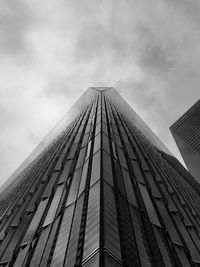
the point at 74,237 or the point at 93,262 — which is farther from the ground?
the point at 74,237

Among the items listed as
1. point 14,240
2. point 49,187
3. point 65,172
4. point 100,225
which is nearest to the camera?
point 100,225

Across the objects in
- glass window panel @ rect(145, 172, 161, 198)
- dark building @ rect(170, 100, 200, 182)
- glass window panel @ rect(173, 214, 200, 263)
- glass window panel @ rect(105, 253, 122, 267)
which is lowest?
glass window panel @ rect(105, 253, 122, 267)

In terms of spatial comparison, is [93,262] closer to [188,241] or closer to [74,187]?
[74,187]

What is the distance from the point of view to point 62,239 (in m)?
12.2

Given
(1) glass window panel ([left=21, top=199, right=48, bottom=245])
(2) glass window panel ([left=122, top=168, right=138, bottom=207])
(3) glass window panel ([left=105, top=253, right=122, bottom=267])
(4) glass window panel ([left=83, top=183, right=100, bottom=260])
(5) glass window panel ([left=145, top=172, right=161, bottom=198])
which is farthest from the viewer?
(5) glass window panel ([left=145, top=172, right=161, bottom=198])

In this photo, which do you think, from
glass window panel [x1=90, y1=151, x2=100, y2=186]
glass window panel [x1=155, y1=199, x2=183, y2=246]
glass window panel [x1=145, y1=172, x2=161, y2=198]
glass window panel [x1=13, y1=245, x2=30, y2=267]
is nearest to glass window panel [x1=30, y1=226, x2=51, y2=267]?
glass window panel [x1=13, y1=245, x2=30, y2=267]

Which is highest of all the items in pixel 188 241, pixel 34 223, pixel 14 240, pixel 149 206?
pixel 149 206

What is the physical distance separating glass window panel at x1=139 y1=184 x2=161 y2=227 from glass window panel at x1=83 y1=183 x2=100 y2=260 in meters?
3.79

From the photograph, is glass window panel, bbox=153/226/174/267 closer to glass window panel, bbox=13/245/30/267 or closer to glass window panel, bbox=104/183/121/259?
glass window panel, bbox=104/183/121/259

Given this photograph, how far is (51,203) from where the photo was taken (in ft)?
58.3

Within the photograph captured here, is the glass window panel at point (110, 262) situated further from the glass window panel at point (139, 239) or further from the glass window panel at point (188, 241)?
the glass window panel at point (188, 241)

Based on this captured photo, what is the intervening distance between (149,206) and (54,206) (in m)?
5.75

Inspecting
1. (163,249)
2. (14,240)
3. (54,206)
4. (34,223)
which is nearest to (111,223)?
(163,249)

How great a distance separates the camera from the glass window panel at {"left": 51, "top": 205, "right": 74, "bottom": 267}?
11.0m
